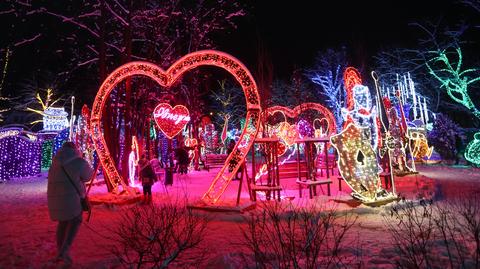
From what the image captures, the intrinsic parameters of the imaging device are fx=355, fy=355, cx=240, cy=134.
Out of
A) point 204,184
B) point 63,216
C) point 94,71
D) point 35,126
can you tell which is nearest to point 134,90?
point 94,71

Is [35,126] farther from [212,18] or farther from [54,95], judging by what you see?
[212,18]

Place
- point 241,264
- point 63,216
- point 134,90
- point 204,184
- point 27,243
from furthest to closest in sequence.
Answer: point 134,90, point 204,184, point 27,243, point 63,216, point 241,264

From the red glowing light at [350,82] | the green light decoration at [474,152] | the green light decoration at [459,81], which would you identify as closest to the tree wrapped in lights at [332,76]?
the green light decoration at [459,81]

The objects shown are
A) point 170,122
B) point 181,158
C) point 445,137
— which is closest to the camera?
point 170,122

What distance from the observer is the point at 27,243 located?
20.6 ft

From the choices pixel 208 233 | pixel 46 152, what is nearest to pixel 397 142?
pixel 208 233

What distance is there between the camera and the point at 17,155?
19125mm

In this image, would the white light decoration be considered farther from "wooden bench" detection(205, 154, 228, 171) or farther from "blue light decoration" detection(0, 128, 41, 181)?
"wooden bench" detection(205, 154, 228, 171)

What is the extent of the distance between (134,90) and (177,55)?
3.64m

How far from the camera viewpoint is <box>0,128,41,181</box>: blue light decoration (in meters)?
18.2

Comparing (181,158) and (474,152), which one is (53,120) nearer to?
(181,158)

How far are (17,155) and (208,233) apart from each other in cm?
1683

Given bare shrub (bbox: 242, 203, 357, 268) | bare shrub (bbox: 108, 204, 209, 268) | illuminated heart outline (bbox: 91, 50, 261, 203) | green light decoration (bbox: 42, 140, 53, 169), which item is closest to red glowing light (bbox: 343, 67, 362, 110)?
illuminated heart outline (bbox: 91, 50, 261, 203)

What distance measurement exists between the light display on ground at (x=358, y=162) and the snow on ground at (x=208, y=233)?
1.45ft
